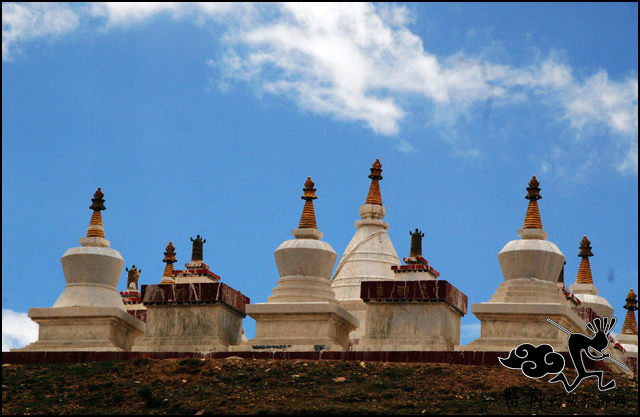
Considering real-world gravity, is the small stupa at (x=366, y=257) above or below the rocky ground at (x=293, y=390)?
above

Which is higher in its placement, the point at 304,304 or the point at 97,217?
the point at 97,217

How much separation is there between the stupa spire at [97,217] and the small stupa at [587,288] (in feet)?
64.2

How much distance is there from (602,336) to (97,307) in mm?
→ 17323

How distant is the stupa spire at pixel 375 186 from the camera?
179 feet

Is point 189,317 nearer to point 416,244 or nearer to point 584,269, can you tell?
point 416,244

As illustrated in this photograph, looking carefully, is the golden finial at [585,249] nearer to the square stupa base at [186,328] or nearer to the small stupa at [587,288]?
the small stupa at [587,288]

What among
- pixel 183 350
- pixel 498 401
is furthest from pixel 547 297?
pixel 183 350

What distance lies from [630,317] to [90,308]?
977 inches

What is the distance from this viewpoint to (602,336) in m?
41.2

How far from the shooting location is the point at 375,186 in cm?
5491

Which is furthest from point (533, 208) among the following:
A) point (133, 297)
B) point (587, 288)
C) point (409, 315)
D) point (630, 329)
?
point (133, 297)

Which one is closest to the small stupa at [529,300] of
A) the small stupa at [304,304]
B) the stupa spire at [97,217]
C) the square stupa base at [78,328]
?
the small stupa at [304,304]

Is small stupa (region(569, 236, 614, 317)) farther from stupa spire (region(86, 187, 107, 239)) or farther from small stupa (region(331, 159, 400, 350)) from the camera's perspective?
stupa spire (region(86, 187, 107, 239))

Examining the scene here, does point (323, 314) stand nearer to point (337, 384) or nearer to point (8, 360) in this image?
point (337, 384)
